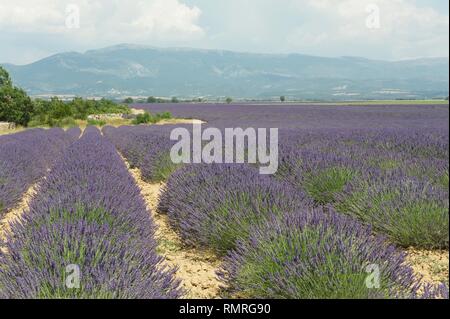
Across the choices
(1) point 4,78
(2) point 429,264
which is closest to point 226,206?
(2) point 429,264

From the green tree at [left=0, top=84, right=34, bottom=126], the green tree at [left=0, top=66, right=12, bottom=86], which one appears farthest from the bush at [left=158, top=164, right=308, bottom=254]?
the green tree at [left=0, top=66, right=12, bottom=86]

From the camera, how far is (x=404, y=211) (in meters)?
2.66

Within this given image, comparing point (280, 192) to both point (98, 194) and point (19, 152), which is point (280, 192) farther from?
point (19, 152)

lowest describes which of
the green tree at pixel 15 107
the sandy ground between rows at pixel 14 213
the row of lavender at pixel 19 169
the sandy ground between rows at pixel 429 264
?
the sandy ground between rows at pixel 14 213

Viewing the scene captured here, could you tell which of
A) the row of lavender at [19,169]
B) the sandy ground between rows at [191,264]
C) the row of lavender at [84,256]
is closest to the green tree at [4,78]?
the row of lavender at [19,169]

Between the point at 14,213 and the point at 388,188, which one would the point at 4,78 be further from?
the point at 388,188

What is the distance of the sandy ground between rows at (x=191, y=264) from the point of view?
2543mm

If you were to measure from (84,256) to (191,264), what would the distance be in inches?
46.0

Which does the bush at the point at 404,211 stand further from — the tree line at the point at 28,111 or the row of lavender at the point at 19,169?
the tree line at the point at 28,111

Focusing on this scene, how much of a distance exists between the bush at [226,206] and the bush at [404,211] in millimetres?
471

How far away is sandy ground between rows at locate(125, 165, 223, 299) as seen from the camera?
8.34ft

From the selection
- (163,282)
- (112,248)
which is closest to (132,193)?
(112,248)

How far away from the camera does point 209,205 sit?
3309mm
